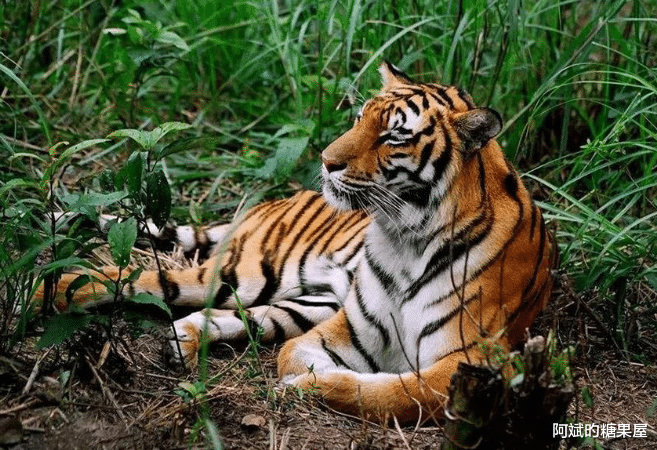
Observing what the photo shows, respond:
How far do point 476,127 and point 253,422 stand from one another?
4.01 feet

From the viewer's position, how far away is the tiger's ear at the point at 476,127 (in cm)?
347

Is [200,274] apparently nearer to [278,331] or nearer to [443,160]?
[278,331]

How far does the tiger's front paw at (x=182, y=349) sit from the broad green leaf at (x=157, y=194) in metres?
0.48

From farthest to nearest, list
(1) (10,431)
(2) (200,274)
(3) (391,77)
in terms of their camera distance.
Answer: (2) (200,274)
(3) (391,77)
(1) (10,431)

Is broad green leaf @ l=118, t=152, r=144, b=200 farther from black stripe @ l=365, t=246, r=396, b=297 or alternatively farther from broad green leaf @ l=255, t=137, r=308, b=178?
broad green leaf @ l=255, t=137, r=308, b=178

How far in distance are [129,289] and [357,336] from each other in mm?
988

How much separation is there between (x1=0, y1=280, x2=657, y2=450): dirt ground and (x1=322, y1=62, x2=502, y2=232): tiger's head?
1.99ft

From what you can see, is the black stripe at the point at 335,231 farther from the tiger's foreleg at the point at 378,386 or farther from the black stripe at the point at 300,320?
the tiger's foreleg at the point at 378,386

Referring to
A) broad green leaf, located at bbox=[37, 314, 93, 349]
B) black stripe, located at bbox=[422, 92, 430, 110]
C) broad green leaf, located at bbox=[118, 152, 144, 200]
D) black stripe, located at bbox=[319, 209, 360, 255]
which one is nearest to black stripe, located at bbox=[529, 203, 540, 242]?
black stripe, located at bbox=[422, 92, 430, 110]

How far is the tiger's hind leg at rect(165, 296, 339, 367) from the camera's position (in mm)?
4020

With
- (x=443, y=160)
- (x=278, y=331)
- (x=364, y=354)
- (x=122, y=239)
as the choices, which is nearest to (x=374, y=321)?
(x=364, y=354)

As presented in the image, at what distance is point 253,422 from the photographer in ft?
10.7

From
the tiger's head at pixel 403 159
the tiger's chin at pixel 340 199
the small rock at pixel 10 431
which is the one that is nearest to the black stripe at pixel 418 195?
the tiger's head at pixel 403 159

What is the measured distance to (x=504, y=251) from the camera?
3586 millimetres
